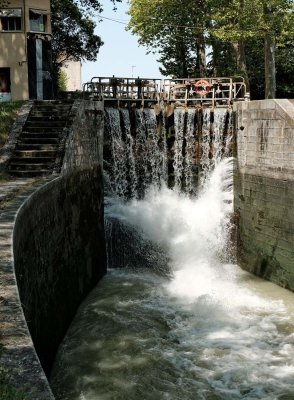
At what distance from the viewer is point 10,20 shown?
2011cm

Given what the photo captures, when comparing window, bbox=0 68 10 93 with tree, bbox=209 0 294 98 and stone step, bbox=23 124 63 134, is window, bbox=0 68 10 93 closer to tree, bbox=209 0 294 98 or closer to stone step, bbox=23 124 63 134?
stone step, bbox=23 124 63 134

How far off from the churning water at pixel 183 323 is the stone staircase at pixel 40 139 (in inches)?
142

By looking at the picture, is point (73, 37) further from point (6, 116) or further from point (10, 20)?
point (6, 116)

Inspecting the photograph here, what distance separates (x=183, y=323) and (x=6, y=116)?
762 centimetres

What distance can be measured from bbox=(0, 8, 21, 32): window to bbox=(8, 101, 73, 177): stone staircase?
7.68 meters

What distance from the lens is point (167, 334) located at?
10203mm

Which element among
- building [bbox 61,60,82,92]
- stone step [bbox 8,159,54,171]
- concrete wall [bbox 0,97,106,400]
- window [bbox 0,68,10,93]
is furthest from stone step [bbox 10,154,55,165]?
building [bbox 61,60,82,92]

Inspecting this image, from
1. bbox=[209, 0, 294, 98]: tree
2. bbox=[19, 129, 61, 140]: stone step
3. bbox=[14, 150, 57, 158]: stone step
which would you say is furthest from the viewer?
bbox=[209, 0, 294, 98]: tree

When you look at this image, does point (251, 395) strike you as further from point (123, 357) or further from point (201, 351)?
point (123, 357)

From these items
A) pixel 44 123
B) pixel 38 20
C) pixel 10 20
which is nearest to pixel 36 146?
pixel 44 123

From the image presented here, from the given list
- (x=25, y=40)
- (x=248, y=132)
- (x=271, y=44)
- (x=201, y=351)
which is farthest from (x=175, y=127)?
(x=201, y=351)

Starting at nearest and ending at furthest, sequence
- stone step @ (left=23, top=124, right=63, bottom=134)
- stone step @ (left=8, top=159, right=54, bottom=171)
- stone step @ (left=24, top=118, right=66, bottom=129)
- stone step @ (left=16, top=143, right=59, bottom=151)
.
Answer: stone step @ (left=8, top=159, right=54, bottom=171) → stone step @ (left=16, top=143, right=59, bottom=151) → stone step @ (left=23, top=124, right=63, bottom=134) → stone step @ (left=24, top=118, right=66, bottom=129)

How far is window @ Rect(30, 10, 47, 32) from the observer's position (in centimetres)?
2050

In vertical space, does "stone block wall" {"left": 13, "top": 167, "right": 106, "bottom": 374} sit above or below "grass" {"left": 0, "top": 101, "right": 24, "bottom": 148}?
below
